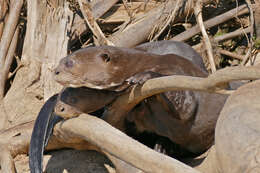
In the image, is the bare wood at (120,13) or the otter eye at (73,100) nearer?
the otter eye at (73,100)

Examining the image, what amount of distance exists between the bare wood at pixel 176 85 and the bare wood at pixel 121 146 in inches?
10.0

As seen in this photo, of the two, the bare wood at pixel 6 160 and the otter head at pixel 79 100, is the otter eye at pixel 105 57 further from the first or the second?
the bare wood at pixel 6 160

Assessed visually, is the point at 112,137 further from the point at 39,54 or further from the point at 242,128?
the point at 39,54

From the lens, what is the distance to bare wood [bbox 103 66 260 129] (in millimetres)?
2111

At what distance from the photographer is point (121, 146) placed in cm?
253

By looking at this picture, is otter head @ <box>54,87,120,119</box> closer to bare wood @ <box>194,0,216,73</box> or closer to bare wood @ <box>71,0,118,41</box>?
bare wood @ <box>194,0,216,73</box>

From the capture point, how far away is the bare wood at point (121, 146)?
229 cm

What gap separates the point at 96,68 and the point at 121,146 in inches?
25.2

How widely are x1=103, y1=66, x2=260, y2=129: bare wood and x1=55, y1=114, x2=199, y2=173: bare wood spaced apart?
25 cm

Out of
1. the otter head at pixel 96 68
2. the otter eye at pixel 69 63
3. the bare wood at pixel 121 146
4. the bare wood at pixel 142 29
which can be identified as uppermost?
the otter eye at pixel 69 63

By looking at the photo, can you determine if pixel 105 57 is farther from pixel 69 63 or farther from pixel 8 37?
pixel 8 37

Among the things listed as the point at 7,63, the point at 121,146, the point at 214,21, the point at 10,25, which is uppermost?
the point at 10,25

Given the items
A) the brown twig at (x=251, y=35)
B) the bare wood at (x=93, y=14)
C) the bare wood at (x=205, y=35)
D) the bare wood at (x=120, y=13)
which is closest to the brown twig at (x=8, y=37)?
the bare wood at (x=93, y=14)

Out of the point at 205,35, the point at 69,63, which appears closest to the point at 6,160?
the point at 69,63
